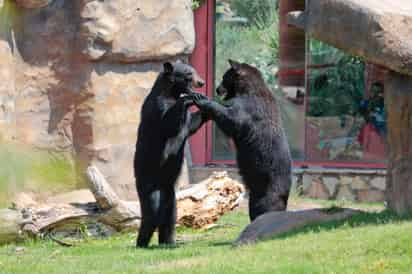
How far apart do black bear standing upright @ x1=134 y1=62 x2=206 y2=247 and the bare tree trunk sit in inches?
91.9

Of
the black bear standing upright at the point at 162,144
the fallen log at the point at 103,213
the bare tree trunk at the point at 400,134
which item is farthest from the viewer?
the fallen log at the point at 103,213

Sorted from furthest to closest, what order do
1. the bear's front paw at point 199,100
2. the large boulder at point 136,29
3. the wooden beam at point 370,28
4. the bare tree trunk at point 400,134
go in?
the large boulder at point 136,29 < the bear's front paw at point 199,100 < the bare tree trunk at point 400,134 < the wooden beam at point 370,28

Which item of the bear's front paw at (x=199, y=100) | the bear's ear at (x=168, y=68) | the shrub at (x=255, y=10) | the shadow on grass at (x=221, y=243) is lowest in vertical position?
the shadow on grass at (x=221, y=243)

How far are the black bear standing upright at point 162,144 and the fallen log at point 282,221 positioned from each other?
1.24 metres

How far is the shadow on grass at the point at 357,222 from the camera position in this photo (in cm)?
823

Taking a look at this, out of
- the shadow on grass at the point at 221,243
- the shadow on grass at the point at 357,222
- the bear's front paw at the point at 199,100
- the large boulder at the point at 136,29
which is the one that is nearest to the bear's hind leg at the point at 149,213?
the shadow on grass at the point at 221,243

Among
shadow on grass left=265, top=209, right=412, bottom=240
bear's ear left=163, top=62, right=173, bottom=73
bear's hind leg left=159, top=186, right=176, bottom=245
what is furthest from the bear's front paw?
shadow on grass left=265, top=209, right=412, bottom=240

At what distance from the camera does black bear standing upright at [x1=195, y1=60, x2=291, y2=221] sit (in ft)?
31.6

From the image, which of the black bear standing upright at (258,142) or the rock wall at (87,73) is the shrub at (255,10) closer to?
the rock wall at (87,73)

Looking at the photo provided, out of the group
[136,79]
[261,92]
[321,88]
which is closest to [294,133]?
[321,88]

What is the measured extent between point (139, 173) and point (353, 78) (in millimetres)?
7309

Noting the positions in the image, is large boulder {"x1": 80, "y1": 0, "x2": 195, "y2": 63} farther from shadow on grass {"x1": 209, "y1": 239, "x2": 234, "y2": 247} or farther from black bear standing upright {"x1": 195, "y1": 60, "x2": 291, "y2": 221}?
shadow on grass {"x1": 209, "y1": 239, "x2": 234, "y2": 247}

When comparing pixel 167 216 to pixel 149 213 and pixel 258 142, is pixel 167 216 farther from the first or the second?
pixel 258 142

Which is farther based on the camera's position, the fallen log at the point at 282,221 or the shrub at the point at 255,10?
the shrub at the point at 255,10
